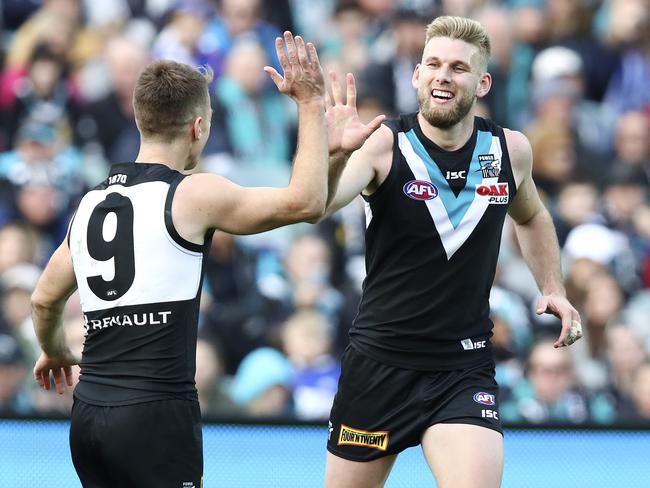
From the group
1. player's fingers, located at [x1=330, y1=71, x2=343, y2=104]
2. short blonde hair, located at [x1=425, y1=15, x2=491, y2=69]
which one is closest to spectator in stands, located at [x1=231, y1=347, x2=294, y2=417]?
short blonde hair, located at [x1=425, y1=15, x2=491, y2=69]

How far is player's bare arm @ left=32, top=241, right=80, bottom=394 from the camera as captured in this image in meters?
3.99

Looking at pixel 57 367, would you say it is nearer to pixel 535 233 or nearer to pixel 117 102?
pixel 535 233

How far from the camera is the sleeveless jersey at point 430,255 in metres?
4.66

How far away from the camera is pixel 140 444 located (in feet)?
11.8

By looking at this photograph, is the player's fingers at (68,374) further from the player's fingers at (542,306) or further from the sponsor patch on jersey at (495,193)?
the player's fingers at (542,306)

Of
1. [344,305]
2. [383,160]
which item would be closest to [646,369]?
[344,305]

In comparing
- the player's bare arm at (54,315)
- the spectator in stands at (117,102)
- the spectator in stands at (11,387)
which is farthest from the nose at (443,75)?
the spectator in stands at (11,387)

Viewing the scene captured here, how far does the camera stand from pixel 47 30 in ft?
29.6

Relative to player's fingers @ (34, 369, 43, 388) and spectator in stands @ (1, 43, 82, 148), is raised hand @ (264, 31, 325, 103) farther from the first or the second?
spectator in stands @ (1, 43, 82, 148)

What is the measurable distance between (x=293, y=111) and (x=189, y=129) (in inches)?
201

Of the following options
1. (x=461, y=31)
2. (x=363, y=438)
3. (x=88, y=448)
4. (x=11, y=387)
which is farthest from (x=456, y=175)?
(x=11, y=387)

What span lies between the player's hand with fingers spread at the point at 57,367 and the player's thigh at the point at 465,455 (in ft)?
4.50

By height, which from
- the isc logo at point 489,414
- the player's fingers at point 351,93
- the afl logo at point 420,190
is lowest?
the isc logo at point 489,414

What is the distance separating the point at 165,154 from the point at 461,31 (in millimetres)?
1573
